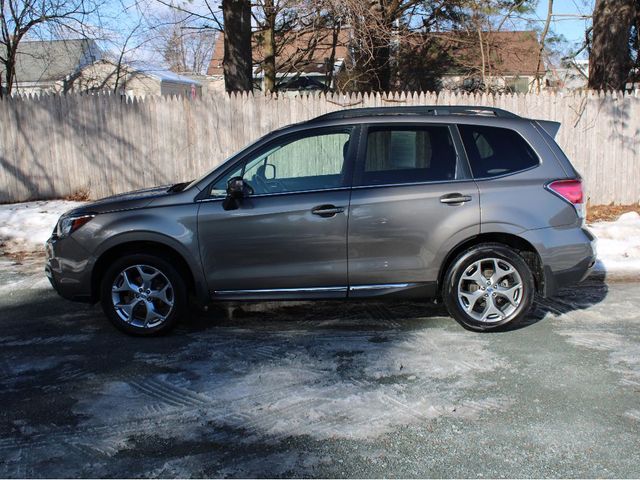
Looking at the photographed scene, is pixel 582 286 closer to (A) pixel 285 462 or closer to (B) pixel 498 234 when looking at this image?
(B) pixel 498 234

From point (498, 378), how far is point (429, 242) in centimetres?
126

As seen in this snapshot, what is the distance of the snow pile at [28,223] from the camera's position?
9594 millimetres

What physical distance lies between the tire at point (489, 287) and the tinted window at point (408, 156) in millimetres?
722

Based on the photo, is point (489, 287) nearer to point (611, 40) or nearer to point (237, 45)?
point (237, 45)

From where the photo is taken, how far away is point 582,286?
6863 millimetres

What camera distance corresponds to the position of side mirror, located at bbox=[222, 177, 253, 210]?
16.4ft

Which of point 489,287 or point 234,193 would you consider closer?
point 234,193

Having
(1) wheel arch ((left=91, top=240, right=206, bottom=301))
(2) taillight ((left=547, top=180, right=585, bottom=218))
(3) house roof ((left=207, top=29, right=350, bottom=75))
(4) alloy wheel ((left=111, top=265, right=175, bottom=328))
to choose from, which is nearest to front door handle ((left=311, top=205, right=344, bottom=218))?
(1) wheel arch ((left=91, top=240, right=206, bottom=301))

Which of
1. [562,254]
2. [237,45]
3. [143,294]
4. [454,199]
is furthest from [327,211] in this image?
[237,45]

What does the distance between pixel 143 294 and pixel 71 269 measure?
637mm

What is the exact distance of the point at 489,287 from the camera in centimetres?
517

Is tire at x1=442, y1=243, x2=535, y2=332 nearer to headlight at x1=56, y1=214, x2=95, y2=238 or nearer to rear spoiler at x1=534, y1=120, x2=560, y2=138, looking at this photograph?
rear spoiler at x1=534, y1=120, x2=560, y2=138

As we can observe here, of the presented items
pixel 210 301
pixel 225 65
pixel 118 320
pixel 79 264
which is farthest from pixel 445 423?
pixel 225 65

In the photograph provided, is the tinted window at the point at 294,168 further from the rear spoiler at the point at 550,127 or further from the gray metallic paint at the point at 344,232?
the rear spoiler at the point at 550,127
